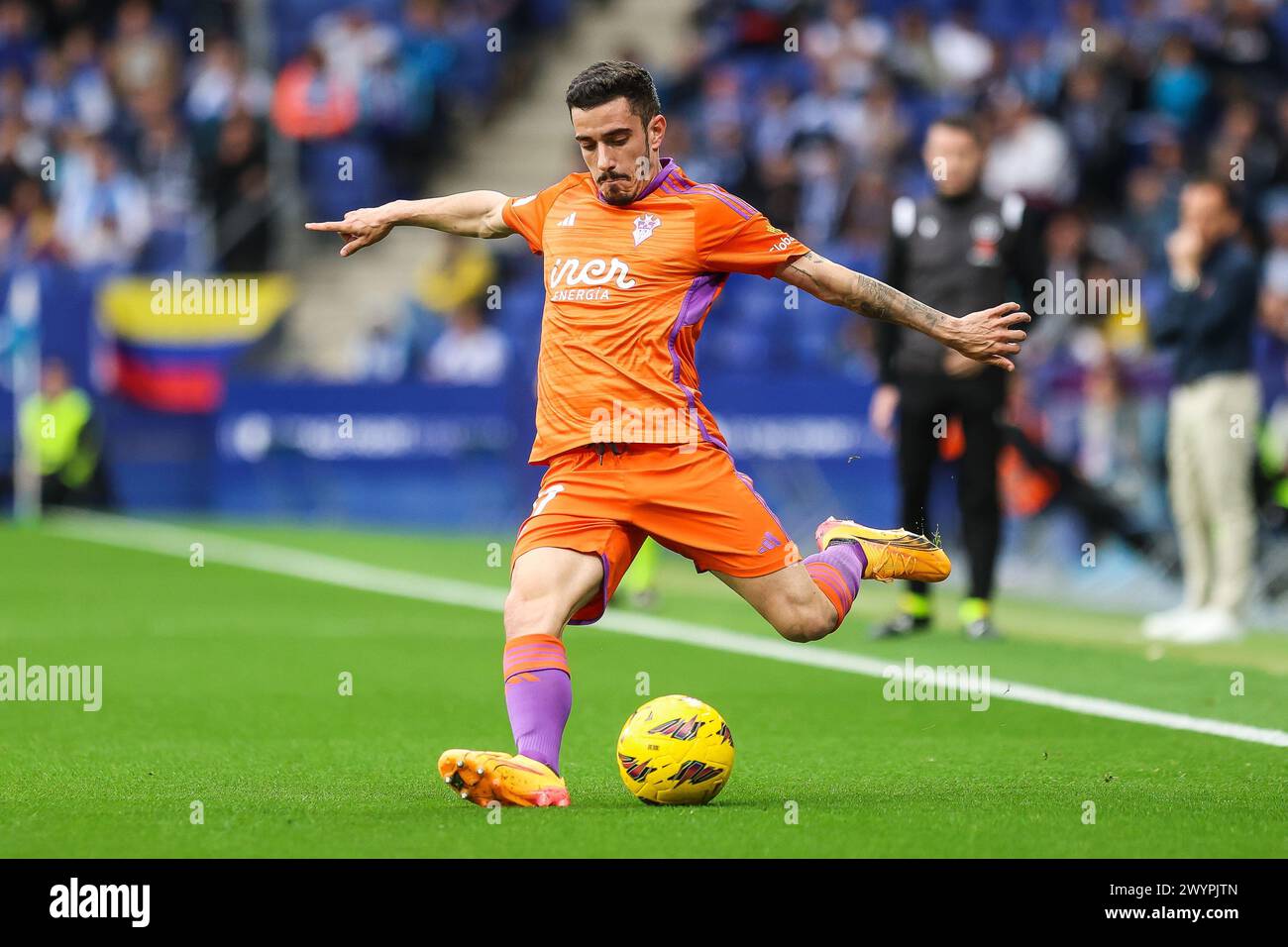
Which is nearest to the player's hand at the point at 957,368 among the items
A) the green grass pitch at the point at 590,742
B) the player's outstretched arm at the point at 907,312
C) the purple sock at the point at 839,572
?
the green grass pitch at the point at 590,742

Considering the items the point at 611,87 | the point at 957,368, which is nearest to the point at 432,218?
the point at 611,87

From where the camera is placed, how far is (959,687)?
32.8 ft

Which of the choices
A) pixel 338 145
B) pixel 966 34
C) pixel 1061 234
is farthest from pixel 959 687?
pixel 338 145

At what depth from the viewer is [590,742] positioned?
8555 mm

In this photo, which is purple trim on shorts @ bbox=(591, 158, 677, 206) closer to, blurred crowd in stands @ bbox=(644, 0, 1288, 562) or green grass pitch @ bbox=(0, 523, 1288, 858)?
green grass pitch @ bbox=(0, 523, 1288, 858)

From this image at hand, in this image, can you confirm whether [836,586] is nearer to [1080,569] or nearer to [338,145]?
[1080,569]

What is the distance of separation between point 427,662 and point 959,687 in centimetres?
291

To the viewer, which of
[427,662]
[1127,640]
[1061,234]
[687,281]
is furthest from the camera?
[1061,234]

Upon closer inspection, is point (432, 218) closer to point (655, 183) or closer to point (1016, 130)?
point (655, 183)

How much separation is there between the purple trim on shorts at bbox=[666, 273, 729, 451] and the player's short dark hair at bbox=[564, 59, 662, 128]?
595mm

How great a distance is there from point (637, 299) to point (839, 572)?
1.29m
